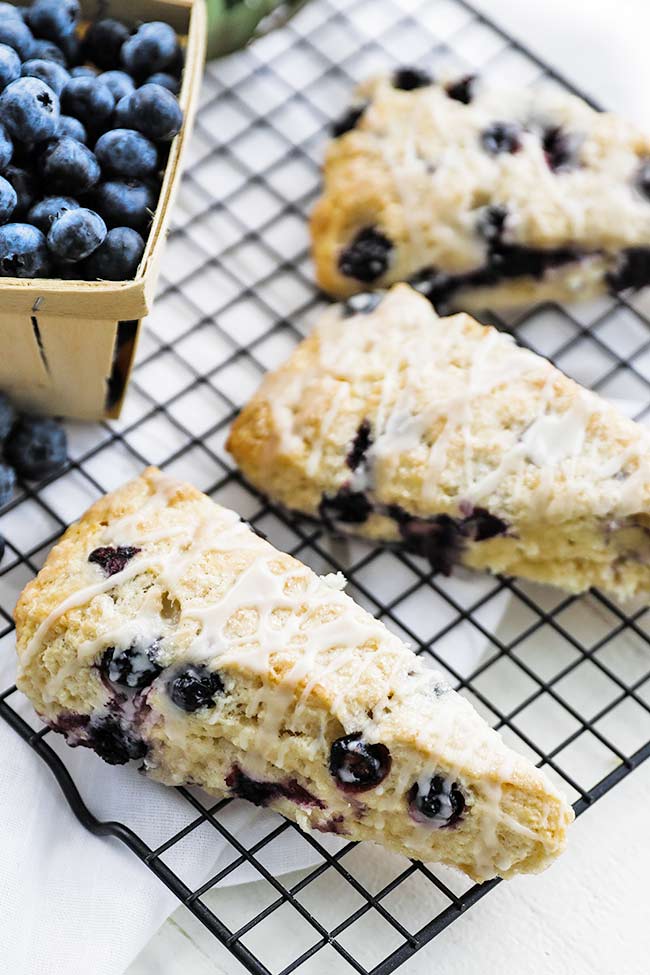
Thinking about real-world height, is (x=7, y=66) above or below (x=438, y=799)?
above

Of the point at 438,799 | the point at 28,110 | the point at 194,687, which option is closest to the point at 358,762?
the point at 438,799

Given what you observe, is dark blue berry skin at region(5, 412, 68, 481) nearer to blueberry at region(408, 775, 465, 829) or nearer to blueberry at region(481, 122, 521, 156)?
blueberry at region(408, 775, 465, 829)

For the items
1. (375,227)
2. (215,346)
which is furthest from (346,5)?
(215,346)

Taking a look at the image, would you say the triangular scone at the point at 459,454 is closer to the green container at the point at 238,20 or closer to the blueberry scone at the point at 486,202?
the blueberry scone at the point at 486,202

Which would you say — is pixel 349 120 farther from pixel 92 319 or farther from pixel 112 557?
pixel 112 557

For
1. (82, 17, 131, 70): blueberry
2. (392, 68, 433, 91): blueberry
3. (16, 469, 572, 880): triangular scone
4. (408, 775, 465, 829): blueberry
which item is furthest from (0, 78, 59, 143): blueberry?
(408, 775, 465, 829): blueberry

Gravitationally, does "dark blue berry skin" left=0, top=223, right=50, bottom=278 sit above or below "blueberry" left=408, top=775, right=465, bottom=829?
above
